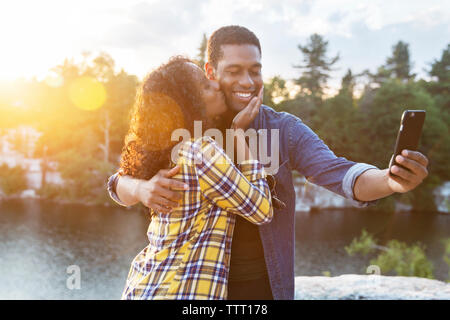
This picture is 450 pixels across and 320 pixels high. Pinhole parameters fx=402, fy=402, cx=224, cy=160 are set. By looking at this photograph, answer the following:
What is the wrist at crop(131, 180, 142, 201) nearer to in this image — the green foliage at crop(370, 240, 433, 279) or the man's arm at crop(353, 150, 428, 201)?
the man's arm at crop(353, 150, 428, 201)

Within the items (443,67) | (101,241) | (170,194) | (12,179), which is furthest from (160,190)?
(443,67)

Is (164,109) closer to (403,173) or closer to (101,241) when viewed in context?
(403,173)

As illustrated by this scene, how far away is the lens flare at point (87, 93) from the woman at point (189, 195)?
2982 centimetres

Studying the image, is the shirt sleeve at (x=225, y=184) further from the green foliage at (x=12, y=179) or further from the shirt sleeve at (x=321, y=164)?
the green foliage at (x=12, y=179)

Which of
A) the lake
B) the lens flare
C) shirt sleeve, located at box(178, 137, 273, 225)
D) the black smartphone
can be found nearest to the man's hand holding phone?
the black smartphone

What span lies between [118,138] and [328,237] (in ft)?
56.1

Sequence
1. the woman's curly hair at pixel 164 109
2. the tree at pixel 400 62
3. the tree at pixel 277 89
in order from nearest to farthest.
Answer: the woman's curly hair at pixel 164 109 → the tree at pixel 277 89 → the tree at pixel 400 62

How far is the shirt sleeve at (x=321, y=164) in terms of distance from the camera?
53.1 inches

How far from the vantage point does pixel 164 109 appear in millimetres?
1285

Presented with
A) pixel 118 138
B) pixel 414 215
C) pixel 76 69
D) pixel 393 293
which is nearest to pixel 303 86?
pixel 414 215

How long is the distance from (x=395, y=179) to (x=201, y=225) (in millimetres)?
576

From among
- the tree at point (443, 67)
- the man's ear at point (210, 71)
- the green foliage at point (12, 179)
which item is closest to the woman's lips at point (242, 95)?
the man's ear at point (210, 71)

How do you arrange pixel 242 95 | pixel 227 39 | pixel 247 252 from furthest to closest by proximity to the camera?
1. pixel 227 39
2. pixel 242 95
3. pixel 247 252
